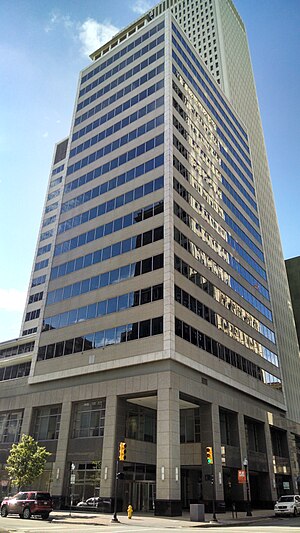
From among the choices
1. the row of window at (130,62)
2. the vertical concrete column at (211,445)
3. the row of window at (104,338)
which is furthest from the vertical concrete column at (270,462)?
the row of window at (130,62)

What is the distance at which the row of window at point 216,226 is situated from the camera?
49.3m

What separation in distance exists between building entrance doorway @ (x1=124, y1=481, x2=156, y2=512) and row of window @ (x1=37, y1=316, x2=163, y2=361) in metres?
14.0

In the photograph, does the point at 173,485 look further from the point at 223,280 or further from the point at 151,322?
the point at 223,280

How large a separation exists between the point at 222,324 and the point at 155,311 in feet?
44.9

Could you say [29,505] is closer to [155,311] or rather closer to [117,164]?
[155,311]

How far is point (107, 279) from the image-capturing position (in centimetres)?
4734

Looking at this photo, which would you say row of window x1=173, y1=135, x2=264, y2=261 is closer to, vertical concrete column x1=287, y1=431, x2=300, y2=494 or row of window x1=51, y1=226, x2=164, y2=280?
row of window x1=51, y1=226, x2=164, y2=280

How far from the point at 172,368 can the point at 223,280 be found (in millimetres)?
20037

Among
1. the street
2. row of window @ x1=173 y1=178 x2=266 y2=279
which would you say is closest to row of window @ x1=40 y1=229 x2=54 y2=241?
row of window @ x1=173 y1=178 x2=266 y2=279

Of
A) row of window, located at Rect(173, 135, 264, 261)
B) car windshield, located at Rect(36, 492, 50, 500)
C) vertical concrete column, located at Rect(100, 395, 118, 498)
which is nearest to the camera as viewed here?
car windshield, located at Rect(36, 492, 50, 500)

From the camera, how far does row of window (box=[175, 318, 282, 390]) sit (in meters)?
41.4

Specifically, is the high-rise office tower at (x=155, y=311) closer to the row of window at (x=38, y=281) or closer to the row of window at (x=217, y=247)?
the row of window at (x=217, y=247)

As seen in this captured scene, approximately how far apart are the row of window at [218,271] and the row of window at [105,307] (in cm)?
695

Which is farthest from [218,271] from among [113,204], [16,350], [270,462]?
[16,350]
